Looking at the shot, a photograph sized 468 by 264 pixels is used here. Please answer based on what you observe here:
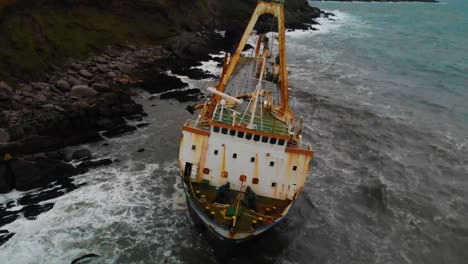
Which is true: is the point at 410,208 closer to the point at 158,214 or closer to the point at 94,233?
the point at 158,214

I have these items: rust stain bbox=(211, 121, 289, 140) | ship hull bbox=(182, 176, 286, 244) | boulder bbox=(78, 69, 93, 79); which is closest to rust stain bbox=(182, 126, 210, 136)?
rust stain bbox=(211, 121, 289, 140)

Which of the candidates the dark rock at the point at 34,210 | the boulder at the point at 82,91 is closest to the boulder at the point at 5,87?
the boulder at the point at 82,91

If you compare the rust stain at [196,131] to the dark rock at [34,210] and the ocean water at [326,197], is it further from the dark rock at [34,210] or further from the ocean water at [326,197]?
the dark rock at [34,210]

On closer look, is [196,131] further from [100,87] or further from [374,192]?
[100,87]

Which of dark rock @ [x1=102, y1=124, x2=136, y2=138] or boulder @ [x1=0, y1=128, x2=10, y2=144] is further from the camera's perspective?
dark rock @ [x1=102, y1=124, x2=136, y2=138]

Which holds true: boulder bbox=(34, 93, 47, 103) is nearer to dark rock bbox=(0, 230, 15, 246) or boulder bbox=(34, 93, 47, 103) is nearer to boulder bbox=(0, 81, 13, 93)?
boulder bbox=(0, 81, 13, 93)

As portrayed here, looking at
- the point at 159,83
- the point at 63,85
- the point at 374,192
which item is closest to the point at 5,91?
the point at 63,85
